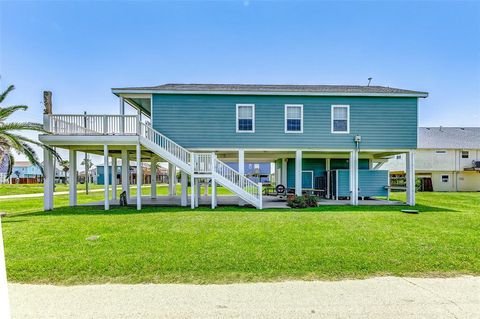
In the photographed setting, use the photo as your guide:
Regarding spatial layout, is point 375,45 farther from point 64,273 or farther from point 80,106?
point 80,106

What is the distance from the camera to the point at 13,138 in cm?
1159

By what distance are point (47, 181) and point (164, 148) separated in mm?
5654

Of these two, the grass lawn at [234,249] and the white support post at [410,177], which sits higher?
the white support post at [410,177]

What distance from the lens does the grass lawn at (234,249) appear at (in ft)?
16.0

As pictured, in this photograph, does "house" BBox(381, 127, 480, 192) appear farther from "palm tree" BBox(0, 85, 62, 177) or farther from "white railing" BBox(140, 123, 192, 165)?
"palm tree" BBox(0, 85, 62, 177)

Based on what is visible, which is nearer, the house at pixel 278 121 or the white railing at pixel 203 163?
the white railing at pixel 203 163

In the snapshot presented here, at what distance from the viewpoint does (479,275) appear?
4867 mm

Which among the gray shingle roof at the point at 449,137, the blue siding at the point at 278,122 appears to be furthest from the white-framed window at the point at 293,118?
the gray shingle roof at the point at 449,137

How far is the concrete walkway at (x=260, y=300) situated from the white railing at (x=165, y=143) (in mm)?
9392

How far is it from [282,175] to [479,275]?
15490 mm

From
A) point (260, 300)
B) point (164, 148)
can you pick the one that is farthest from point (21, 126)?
point (260, 300)

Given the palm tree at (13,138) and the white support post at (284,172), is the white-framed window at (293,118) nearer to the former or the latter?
the white support post at (284,172)

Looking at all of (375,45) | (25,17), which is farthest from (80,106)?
(375,45)

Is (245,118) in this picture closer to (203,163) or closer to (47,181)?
(203,163)
